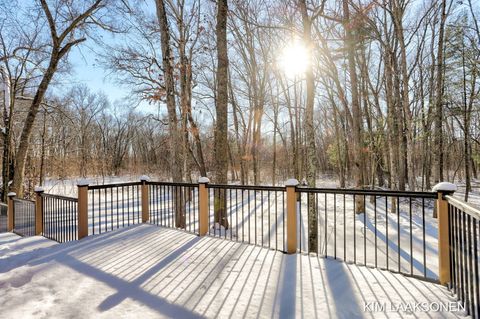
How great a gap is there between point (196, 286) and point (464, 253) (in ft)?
8.11

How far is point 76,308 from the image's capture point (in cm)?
218

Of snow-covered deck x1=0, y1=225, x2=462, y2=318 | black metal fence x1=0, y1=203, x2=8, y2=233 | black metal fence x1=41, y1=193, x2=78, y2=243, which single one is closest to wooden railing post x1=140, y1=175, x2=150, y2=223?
black metal fence x1=41, y1=193, x2=78, y2=243

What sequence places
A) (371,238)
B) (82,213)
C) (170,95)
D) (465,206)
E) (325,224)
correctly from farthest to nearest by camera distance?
(371,238), (170,95), (82,213), (325,224), (465,206)

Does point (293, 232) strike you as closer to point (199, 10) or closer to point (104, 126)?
point (199, 10)

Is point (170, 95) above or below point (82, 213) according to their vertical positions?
above

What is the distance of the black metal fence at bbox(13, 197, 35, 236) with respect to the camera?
5.94 metres

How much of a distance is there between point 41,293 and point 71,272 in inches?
19.6

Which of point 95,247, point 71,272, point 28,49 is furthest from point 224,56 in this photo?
point 28,49

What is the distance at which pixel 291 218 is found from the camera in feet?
11.5

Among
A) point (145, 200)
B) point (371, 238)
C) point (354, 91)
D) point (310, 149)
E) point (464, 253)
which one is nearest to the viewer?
point (464, 253)

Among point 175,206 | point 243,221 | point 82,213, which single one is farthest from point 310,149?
point 82,213

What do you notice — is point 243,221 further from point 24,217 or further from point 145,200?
point 24,217

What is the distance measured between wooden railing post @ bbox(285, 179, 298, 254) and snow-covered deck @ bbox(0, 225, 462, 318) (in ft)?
0.60

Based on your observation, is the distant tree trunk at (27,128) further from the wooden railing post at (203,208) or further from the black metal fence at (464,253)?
the black metal fence at (464,253)
